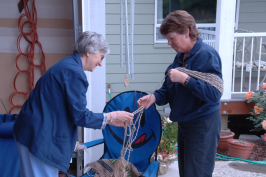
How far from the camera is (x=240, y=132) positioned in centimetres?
498

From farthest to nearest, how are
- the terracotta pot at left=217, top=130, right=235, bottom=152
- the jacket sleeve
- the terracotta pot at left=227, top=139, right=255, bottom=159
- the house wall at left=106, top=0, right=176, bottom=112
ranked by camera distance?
the house wall at left=106, top=0, right=176, bottom=112, the terracotta pot at left=217, top=130, right=235, bottom=152, the terracotta pot at left=227, top=139, right=255, bottom=159, the jacket sleeve

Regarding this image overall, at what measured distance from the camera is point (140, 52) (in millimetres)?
5043

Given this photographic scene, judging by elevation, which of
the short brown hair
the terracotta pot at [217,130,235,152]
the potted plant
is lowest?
the terracotta pot at [217,130,235,152]

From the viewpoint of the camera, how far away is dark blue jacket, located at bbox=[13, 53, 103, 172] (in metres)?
1.62

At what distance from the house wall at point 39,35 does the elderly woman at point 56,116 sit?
4.35ft

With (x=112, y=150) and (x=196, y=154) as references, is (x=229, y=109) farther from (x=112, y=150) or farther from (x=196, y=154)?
(x=196, y=154)

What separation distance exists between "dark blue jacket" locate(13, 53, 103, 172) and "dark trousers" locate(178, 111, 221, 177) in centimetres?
68

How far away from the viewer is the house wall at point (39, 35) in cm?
291

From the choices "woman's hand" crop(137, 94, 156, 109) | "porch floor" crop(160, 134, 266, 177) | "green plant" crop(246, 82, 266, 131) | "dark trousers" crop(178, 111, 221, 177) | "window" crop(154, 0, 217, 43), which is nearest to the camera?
"dark trousers" crop(178, 111, 221, 177)

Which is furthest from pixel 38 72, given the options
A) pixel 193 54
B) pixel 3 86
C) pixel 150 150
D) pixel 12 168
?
pixel 193 54

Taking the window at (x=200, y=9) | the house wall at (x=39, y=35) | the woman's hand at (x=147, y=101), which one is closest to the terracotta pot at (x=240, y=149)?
the woman's hand at (x=147, y=101)

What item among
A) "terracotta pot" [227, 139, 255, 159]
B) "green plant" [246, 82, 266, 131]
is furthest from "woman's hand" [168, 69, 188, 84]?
"green plant" [246, 82, 266, 131]

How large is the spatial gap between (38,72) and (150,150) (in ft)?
4.81

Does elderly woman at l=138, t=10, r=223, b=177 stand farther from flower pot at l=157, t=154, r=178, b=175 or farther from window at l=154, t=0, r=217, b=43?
window at l=154, t=0, r=217, b=43
